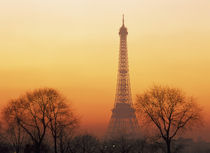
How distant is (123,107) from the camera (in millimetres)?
130750

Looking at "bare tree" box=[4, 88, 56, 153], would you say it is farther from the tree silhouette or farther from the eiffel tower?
the eiffel tower

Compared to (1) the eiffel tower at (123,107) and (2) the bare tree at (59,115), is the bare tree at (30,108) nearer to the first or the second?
(2) the bare tree at (59,115)

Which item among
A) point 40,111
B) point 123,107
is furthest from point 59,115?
point 123,107

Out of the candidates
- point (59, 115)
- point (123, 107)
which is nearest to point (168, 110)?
point (59, 115)

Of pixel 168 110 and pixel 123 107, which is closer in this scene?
pixel 168 110

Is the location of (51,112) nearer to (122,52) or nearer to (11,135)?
(11,135)

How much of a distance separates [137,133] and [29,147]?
2784 inches

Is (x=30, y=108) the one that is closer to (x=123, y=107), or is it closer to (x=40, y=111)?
(x=40, y=111)

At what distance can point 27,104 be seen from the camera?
163ft

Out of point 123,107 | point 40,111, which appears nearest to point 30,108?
point 40,111

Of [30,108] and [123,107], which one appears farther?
[123,107]

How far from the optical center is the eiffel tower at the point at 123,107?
124 meters

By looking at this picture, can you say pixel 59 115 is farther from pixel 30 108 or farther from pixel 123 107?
pixel 123 107

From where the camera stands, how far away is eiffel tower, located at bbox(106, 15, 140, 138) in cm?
12403
